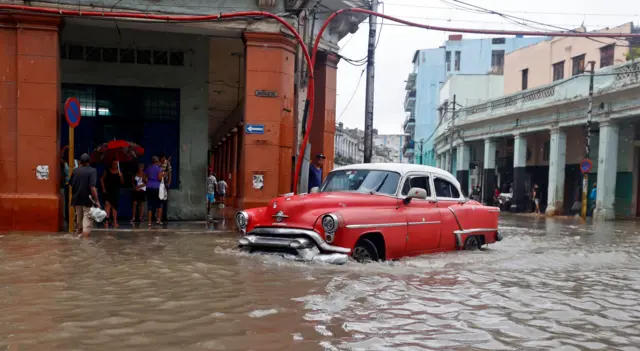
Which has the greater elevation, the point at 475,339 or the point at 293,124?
the point at 293,124

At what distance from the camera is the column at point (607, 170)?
23.2 meters

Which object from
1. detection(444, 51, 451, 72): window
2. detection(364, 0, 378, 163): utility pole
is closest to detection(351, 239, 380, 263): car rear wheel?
detection(364, 0, 378, 163): utility pole

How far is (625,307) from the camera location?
5.52 meters

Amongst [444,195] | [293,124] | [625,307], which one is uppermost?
[293,124]

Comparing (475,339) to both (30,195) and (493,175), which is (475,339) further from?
(493,175)

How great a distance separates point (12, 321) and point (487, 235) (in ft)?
25.4

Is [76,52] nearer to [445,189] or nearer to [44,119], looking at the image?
[44,119]

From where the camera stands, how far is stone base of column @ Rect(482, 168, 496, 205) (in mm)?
33031

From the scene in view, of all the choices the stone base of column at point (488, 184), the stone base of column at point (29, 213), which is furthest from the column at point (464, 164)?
the stone base of column at point (29, 213)

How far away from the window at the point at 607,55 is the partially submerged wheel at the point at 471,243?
74.4 feet

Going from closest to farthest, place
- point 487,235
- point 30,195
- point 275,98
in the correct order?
point 487,235 → point 30,195 → point 275,98

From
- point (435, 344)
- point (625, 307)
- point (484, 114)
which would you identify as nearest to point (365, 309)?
point (435, 344)

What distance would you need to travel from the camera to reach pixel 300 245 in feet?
22.2

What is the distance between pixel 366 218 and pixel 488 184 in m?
28.3
